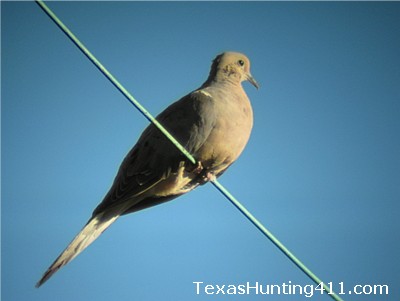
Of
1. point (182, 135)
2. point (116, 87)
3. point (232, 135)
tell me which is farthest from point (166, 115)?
point (116, 87)

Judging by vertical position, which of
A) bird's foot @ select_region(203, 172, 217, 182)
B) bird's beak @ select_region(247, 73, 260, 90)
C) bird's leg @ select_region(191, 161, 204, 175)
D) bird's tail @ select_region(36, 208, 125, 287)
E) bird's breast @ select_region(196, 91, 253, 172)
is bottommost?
bird's tail @ select_region(36, 208, 125, 287)

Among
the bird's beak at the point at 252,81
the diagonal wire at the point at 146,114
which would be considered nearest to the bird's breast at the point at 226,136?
Result: the bird's beak at the point at 252,81

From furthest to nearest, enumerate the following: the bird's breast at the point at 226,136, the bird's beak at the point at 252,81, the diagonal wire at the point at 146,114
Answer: the bird's beak at the point at 252,81
the bird's breast at the point at 226,136
the diagonal wire at the point at 146,114

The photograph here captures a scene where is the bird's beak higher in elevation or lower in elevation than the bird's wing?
higher

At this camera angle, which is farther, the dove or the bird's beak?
the bird's beak

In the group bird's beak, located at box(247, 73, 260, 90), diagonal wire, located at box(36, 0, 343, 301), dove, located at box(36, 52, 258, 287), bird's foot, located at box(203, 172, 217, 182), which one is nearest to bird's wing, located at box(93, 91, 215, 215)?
dove, located at box(36, 52, 258, 287)

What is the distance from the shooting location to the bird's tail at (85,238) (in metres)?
3.37

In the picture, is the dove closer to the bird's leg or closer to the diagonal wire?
the bird's leg

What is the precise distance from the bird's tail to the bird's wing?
7 cm

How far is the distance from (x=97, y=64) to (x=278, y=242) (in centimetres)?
104

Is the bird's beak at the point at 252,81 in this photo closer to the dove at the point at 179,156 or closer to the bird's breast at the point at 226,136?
the dove at the point at 179,156

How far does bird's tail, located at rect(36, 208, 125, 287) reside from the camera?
132 inches

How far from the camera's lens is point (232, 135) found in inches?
144

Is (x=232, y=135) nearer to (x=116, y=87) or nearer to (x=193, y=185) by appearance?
(x=193, y=185)
